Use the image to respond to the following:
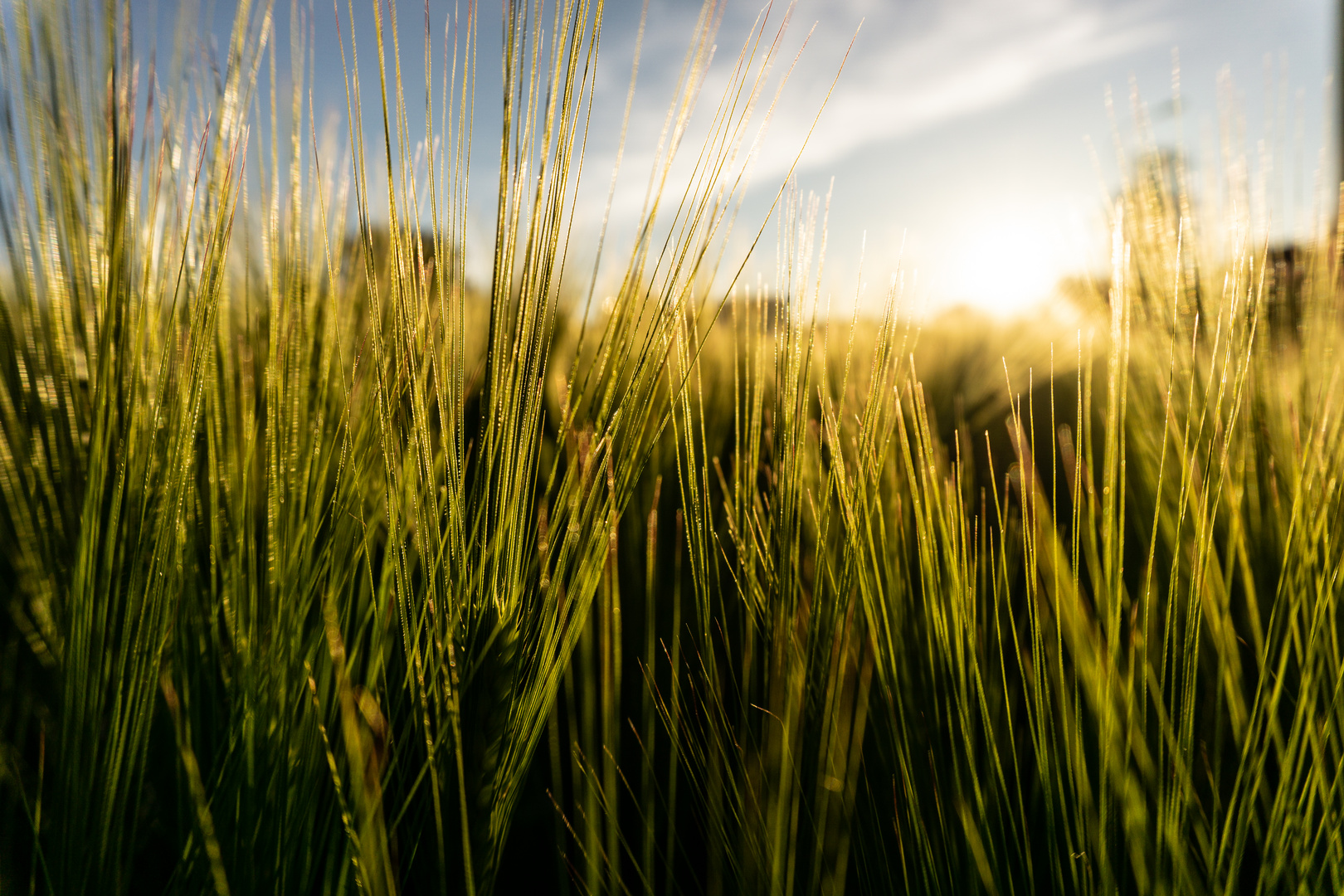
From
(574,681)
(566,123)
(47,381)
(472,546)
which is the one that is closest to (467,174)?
(566,123)

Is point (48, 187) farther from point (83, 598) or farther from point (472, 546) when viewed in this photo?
point (472, 546)

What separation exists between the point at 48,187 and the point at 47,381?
0.15 meters

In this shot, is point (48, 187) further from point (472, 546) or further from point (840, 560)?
point (840, 560)

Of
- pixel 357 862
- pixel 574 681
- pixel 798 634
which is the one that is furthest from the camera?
pixel 574 681

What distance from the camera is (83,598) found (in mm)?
468

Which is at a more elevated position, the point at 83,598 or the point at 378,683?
the point at 83,598

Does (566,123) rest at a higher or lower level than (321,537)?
higher

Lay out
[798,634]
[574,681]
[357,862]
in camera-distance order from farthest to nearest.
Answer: [574,681]
[798,634]
[357,862]

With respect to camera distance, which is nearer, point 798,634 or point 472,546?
point 472,546

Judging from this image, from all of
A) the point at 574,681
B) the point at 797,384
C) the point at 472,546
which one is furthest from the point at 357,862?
the point at 797,384

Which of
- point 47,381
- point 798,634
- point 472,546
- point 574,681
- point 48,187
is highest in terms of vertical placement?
point 48,187

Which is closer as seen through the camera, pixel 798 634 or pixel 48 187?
pixel 48 187

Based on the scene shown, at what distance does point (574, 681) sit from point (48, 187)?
65 cm

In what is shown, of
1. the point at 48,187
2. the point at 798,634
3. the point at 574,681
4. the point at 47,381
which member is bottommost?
the point at 574,681
